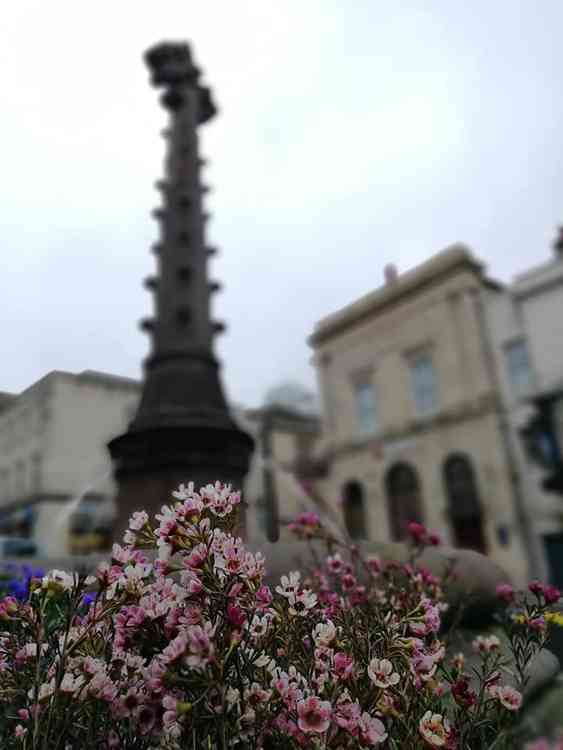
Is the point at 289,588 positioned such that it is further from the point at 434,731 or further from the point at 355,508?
the point at 355,508

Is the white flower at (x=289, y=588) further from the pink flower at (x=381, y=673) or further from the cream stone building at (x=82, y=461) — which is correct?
the cream stone building at (x=82, y=461)

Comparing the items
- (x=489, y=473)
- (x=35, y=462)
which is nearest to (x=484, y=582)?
(x=35, y=462)

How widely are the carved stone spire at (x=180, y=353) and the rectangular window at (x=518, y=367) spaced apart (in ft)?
41.7

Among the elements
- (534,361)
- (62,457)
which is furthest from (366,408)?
(62,457)

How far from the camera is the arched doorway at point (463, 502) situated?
701 inches

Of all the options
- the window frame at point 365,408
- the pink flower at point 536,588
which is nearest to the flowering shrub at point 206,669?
the pink flower at point 536,588

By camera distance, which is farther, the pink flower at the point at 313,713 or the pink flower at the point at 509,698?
the pink flower at the point at 509,698

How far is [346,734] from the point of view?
49.7 inches

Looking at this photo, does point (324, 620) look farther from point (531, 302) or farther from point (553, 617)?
point (531, 302)

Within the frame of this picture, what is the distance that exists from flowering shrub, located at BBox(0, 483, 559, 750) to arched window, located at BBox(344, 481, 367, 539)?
65.6 feet

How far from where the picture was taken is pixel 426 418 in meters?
20.0

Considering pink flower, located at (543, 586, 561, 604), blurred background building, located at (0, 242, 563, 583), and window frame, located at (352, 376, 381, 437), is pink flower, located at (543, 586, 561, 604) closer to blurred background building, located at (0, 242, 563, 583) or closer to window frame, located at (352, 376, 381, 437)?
blurred background building, located at (0, 242, 563, 583)

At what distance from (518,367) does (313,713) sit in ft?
60.8

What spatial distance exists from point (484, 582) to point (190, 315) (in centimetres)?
459
